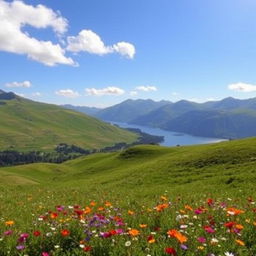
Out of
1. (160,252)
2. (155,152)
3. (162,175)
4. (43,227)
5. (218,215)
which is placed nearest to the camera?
(160,252)

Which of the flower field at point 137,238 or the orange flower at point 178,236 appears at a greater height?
the orange flower at point 178,236

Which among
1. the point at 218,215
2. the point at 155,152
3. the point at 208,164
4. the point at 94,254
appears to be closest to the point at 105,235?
the point at 94,254

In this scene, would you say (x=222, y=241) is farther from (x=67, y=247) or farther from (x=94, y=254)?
(x=67, y=247)

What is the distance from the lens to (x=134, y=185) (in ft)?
124

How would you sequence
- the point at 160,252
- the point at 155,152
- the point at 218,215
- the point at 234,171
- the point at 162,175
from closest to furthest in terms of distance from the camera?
the point at 160,252
the point at 218,215
the point at 234,171
the point at 162,175
the point at 155,152

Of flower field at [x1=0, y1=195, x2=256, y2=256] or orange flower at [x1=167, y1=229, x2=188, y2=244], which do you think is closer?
orange flower at [x1=167, y1=229, x2=188, y2=244]

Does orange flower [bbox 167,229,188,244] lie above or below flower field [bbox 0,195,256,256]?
above

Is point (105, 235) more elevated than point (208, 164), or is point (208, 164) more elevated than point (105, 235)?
point (105, 235)

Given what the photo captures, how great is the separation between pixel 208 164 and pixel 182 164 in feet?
14.7

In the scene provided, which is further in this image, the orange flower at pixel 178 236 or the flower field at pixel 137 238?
the flower field at pixel 137 238

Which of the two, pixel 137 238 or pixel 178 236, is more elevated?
pixel 178 236

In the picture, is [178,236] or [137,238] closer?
[178,236]

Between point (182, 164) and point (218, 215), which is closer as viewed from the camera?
point (218, 215)

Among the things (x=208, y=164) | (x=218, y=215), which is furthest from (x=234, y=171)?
(x=218, y=215)
